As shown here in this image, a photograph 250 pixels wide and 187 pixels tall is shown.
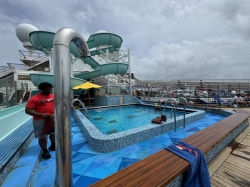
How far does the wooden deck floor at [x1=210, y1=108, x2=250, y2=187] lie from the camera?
6.49 ft

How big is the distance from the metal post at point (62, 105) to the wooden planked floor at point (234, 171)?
2271mm

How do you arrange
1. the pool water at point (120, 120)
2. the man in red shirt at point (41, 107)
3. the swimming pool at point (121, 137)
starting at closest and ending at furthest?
the man in red shirt at point (41, 107)
the swimming pool at point (121, 137)
the pool water at point (120, 120)

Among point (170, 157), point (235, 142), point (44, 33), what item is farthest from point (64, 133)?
point (44, 33)

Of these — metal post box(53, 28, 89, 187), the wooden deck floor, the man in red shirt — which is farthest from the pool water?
metal post box(53, 28, 89, 187)

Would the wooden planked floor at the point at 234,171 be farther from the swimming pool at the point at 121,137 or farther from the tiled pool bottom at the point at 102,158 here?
the swimming pool at the point at 121,137

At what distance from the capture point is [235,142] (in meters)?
3.44

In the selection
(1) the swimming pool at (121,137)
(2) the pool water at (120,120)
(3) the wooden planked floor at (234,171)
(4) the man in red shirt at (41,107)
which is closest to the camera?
(3) the wooden planked floor at (234,171)

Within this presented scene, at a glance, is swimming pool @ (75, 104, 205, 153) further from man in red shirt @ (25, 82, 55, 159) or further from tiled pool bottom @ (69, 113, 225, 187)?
man in red shirt @ (25, 82, 55, 159)

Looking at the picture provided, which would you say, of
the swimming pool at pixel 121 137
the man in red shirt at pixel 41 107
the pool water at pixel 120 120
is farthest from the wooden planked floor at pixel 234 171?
the pool water at pixel 120 120

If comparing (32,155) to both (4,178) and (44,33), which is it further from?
(44,33)

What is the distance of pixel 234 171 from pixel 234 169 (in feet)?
0.24

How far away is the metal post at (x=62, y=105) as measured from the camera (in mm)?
1084

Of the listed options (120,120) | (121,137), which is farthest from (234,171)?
(120,120)

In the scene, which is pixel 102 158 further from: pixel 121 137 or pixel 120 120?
pixel 120 120
